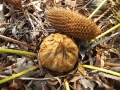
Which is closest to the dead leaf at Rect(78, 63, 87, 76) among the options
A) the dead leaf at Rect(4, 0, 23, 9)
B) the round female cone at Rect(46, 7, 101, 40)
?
the round female cone at Rect(46, 7, 101, 40)

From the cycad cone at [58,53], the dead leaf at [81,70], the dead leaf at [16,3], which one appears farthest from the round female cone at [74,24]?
the dead leaf at [16,3]

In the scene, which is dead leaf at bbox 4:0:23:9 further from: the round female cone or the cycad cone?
the cycad cone

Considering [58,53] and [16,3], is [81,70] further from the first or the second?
[16,3]

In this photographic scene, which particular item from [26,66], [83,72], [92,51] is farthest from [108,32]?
[26,66]

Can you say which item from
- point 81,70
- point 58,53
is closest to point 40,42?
point 58,53

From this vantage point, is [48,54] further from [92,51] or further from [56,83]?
[92,51]

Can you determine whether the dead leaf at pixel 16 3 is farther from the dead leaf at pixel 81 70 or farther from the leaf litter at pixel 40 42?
the dead leaf at pixel 81 70
